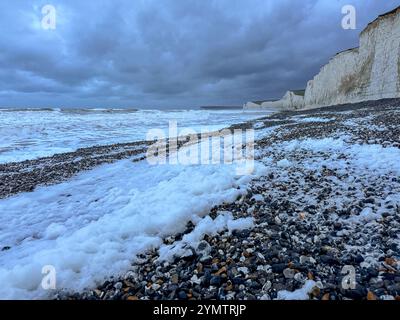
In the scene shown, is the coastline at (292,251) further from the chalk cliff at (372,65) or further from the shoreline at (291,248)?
the chalk cliff at (372,65)

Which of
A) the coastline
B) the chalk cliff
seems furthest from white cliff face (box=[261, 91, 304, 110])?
the coastline

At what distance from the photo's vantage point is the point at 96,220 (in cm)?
672

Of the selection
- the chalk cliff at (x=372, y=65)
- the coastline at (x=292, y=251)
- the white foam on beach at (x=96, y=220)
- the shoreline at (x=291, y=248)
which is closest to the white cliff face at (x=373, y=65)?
the chalk cliff at (x=372, y=65)

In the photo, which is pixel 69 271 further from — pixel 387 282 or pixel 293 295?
pixel 387 282

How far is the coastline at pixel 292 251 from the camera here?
3.61 metres

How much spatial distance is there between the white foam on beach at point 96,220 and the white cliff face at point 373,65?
121 ft

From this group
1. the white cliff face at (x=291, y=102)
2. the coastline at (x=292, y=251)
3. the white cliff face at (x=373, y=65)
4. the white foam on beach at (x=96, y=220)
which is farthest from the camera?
the white cliff face at (x=291, y=102)

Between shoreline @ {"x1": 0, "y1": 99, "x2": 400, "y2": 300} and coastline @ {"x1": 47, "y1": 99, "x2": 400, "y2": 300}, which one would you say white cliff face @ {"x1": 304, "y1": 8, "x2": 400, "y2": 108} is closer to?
shoreline @ {"x1": 0, "y1": 99, "x2": 400, "y2": 300}

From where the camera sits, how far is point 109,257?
15.2ft

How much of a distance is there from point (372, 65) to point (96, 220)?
1872 inches

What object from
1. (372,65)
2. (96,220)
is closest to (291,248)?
(96,220)

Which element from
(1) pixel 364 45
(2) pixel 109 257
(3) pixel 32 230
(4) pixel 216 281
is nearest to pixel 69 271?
(2) pixel 109 257

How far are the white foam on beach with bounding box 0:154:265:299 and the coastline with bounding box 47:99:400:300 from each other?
338 millimetres
